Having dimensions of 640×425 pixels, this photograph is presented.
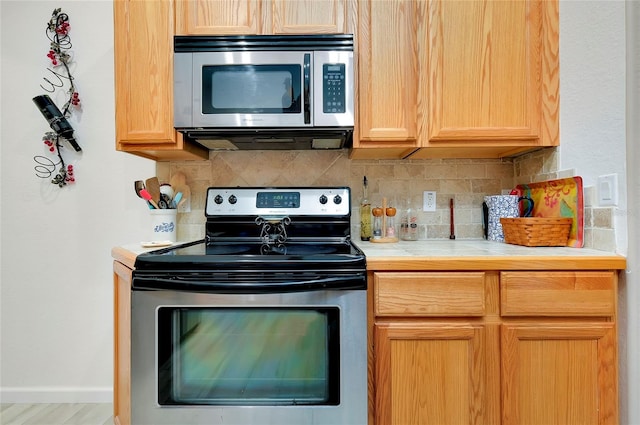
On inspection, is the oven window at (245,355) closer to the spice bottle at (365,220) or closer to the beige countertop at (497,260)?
the beige countertop at (497,260)

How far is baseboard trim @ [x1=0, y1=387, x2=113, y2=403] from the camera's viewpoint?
1979mm

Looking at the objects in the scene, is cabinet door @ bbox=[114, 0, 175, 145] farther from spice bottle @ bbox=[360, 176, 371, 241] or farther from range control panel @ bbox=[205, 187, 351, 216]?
spice bottle @ bbox=[360, 176, 371, 241]

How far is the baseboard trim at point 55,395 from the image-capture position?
198 cm

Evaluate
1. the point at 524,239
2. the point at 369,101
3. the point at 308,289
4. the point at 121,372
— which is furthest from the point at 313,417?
the point at 369,101

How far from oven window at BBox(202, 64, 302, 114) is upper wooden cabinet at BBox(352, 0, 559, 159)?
0.34 m

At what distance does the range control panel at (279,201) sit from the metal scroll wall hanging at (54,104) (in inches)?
34.1

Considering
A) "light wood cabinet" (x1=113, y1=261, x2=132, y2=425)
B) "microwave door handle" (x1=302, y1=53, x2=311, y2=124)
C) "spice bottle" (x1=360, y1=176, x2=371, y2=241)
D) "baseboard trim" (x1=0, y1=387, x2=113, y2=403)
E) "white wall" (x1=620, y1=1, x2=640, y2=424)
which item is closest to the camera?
"white wall" (x1=620, y1=1, x2=640, y2=424)

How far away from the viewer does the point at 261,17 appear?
1562 mm

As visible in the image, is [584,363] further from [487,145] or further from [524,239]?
[487,145]

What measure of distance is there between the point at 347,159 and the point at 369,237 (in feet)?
1.43

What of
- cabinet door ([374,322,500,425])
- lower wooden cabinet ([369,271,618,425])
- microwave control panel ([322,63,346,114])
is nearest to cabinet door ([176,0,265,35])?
microwave control panel ([322,63,346,114])

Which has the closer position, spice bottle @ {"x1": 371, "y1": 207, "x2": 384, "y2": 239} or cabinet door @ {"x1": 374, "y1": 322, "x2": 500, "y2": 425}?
cabinet door @ {"x1": 374, "y1": 322, "x2": 500, "y2": 425}

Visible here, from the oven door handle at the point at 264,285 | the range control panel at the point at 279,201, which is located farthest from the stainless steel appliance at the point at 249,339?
the range control panel at the point at 279,201

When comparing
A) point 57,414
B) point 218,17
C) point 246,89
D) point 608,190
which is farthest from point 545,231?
point 57,414
